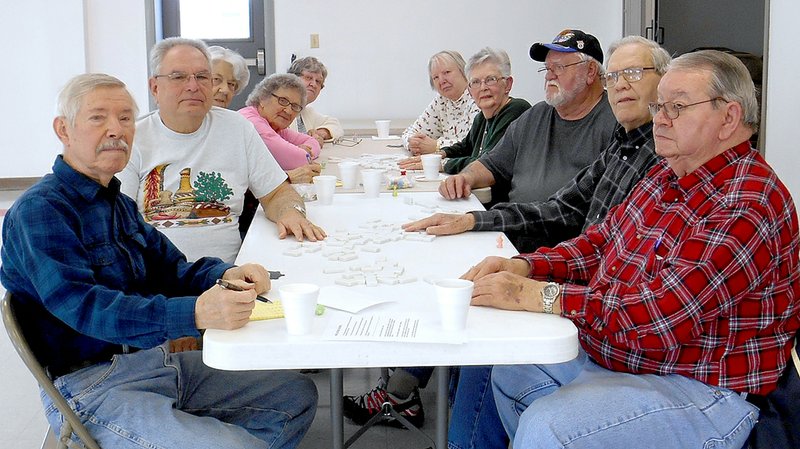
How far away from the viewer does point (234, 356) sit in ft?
5.07

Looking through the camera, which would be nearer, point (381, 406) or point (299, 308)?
point (299, 308)

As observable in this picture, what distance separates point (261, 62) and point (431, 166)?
5033 millimetres

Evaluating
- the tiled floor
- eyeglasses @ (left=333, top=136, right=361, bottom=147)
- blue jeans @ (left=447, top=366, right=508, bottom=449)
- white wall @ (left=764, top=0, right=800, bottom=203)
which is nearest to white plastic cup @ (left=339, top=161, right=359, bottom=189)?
the tiled floor

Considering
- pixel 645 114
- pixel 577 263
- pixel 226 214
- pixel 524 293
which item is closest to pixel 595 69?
pixel 645 114

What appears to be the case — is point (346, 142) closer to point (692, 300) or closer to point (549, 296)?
point (549, 296)

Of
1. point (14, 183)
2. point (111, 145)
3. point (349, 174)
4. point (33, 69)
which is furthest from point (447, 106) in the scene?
point (14, 183)

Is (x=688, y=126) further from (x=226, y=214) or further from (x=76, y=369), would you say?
(x=226, y=214)

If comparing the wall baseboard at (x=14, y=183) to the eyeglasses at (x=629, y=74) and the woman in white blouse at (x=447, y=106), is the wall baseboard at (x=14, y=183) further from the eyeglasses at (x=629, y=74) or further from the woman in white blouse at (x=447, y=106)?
the eyeglasses at (x=629, y=74)

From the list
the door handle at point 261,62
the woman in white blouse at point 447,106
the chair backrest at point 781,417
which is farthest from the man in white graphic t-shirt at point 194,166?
the door handle at point 261,62

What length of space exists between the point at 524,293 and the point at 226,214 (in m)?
1.41

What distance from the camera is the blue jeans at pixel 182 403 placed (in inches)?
68.6

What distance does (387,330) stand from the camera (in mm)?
1616

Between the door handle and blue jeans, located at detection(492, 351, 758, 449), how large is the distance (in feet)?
22.8

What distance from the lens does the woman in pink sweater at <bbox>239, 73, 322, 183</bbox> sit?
4.00 meters
